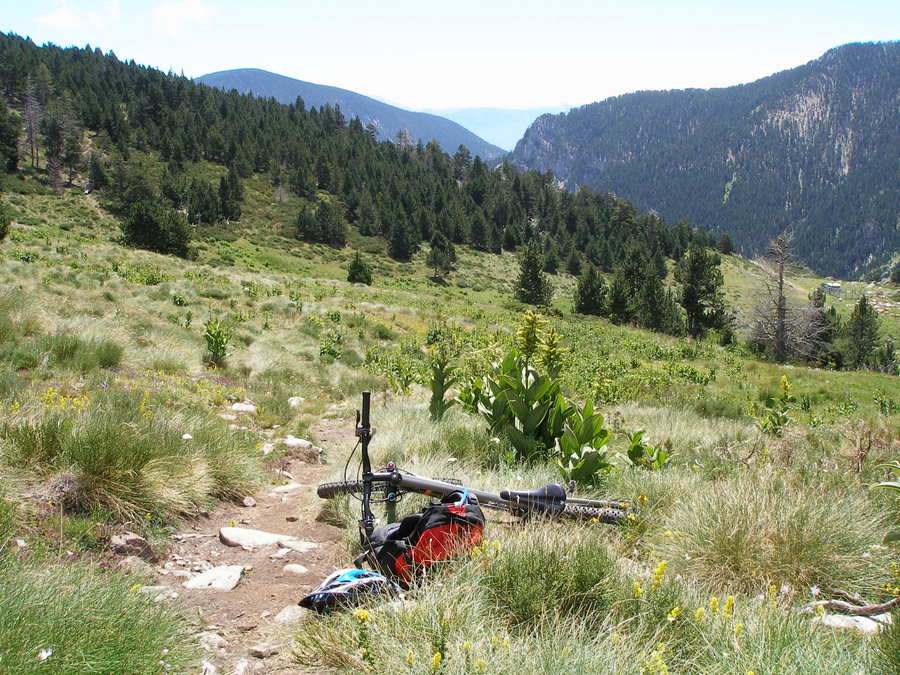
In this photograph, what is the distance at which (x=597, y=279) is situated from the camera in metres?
51.9

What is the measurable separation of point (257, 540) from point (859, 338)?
62912 mm

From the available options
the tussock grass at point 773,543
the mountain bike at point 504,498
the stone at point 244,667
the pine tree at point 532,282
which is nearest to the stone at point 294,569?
the mountain bike at point 504,498

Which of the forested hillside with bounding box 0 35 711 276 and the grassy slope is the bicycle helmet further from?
the forested hillside with bounding box 0 35 711 276

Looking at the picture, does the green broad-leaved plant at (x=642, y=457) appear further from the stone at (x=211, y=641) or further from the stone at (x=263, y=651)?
the stone at (x=211, y=641)

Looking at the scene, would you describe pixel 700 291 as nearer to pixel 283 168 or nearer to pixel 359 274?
pixel 359 274

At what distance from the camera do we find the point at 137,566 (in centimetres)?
307

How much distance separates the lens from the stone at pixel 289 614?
2.76 m

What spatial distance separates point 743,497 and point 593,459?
53.2 inches

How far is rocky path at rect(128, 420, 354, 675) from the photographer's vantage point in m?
2.50

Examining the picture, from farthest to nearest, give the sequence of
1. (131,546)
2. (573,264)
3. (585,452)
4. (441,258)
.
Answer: (573,264) < (441,258) < (585,452) < (131,546)

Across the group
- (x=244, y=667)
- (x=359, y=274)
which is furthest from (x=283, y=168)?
(x=244, y=667)

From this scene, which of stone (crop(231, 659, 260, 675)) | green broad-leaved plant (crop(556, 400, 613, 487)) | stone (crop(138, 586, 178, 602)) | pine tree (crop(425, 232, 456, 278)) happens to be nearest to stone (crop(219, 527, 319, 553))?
stone (crop(138, 586, 178, 602))

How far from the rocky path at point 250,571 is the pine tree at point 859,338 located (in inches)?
2060

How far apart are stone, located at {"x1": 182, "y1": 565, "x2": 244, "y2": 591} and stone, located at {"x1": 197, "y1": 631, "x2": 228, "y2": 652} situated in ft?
1.83
